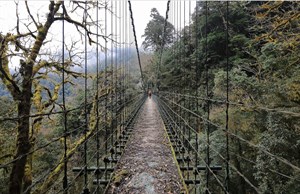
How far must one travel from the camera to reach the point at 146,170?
2711 mm

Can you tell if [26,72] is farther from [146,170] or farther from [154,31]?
[154,31]

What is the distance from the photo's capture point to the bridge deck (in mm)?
2256

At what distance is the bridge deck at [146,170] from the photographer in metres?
2.26

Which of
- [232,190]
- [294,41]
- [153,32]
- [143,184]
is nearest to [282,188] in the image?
[232,190]

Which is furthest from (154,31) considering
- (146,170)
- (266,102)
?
(146,170)

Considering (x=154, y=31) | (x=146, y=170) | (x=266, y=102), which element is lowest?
(x=146, y=170)

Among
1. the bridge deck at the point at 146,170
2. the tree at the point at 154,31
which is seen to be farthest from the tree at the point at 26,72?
the tree at the point at 154,31

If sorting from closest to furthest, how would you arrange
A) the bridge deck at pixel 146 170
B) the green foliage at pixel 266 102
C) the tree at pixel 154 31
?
the bridge deck at pixel 146 170 → the green foliage at pixel 266 102 → the tree at pixel 154 31

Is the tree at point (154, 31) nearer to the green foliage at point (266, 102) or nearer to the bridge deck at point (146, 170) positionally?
the green foliage at point (266, 102)

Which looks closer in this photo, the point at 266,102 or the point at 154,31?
the point at 266,102

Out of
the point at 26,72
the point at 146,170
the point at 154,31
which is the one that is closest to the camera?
the point at 146,170

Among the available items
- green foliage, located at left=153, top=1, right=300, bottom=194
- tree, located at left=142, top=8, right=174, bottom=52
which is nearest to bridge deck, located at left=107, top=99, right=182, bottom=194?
green foliage, located at left=153, top=1, right=300, bottom=194

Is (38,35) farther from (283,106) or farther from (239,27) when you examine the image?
(239,27)

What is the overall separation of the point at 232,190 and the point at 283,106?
3100 mm
